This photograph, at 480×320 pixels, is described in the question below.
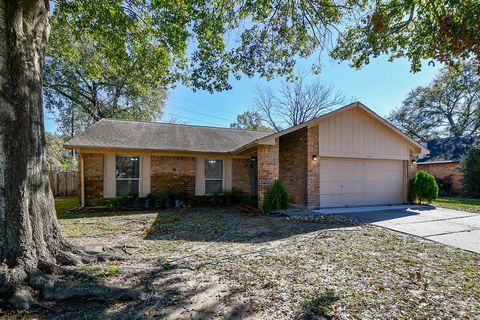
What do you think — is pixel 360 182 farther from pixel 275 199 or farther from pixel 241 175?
pixel 241 175

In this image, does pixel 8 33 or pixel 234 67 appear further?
pixel 234 67

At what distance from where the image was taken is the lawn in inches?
105

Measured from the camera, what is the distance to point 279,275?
3598 mm

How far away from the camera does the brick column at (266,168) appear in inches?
349

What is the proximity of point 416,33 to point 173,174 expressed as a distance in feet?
32.4

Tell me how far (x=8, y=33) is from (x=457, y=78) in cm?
3569

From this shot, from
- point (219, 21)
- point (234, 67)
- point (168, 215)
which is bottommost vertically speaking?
point (168, 215)

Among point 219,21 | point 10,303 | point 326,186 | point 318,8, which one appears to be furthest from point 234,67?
point 10,303

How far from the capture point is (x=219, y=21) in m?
6.32

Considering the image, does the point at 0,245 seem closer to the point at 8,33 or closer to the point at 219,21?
the point at 8,33

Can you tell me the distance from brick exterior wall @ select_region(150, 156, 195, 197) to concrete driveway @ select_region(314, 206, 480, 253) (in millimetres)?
5749

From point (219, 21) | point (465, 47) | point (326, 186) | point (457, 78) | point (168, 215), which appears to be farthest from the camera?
point (457, 78)

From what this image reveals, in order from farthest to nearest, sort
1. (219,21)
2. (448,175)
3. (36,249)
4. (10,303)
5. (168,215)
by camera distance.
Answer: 1. (448,175)
2. (168,215)
3. (219,21)
4. (36,249)
5. (10,303)

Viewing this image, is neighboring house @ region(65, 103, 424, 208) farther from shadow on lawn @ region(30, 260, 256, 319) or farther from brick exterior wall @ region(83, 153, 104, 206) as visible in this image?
shadow on lawn @ region(30, 260, 256, 319)
